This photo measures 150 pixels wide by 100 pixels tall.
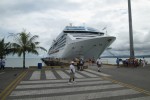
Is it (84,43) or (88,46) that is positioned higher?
(84,43)

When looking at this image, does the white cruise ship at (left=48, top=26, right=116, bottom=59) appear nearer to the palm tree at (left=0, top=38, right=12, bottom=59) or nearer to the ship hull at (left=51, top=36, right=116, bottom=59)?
the ship hull at (left=51, top=36, right=116, bottom=59)

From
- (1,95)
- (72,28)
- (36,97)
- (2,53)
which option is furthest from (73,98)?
(72,28)

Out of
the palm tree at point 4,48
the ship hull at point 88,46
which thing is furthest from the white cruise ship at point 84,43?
the palm tree at point 4,48

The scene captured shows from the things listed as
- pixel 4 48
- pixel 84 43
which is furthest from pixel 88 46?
pixel 4 48

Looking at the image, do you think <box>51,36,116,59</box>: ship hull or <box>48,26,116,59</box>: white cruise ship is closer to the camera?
<box>51,36,116,59</box>: ship hull

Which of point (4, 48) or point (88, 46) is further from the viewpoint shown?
point (88, 46)

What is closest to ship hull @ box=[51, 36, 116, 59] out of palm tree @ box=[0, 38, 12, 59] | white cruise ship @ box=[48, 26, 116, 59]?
white cruise ship @ box=[48, 26, 116, 59]

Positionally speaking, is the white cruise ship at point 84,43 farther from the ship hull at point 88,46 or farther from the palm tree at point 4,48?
the palm tree at point 4,48

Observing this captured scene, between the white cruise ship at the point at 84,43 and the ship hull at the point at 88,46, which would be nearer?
the ship hull at the point at 88,46

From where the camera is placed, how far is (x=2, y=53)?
31.5 m

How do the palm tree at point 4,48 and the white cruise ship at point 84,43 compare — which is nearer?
the palm tree at point 4,48

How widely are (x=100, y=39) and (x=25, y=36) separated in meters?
17.5

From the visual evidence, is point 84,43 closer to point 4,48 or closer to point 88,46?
point 88,46

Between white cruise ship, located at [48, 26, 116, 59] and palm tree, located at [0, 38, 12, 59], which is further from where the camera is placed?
white cruise ship, located at [48, 26, 116, 59]
